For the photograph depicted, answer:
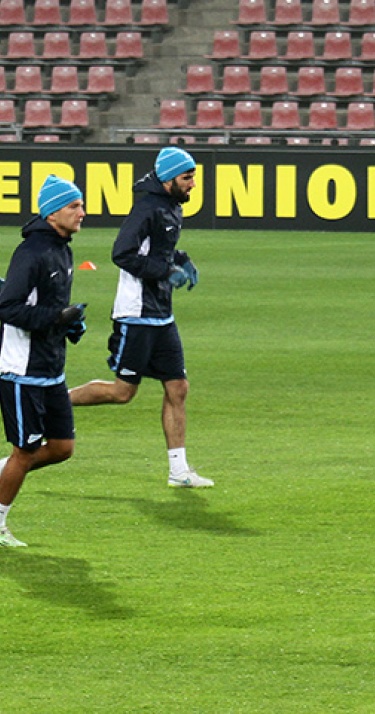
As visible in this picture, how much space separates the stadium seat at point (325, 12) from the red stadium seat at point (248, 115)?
2.11m

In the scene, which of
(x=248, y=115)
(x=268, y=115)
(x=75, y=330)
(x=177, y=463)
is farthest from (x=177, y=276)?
(x=268, y=115)

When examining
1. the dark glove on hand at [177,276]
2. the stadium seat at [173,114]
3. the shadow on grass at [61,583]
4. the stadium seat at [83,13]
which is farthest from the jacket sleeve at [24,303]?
the stadium seat at [83,13]

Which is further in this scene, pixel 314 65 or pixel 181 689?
pixel 314 65

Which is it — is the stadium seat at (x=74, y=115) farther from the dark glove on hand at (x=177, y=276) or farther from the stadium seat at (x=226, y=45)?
the dark glove on hand at (x=177, y=276)

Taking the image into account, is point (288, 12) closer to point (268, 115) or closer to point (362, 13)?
point (362, 13)

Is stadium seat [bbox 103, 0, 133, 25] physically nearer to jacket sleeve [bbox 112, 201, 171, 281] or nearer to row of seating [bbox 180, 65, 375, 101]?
row of seating [bbox 180, 65, 375, 101]

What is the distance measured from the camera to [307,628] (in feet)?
20.7

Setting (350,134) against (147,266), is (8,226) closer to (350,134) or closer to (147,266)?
(350,134)

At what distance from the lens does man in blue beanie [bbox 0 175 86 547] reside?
24.2ft

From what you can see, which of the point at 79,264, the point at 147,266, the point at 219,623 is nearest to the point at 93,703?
the point at 219,623

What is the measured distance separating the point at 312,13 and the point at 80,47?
468cm

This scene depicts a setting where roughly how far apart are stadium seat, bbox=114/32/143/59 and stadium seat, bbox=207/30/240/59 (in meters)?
1.62

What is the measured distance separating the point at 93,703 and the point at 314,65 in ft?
86.7

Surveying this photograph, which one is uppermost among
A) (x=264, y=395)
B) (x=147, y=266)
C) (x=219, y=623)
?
(x=147, y=266)
